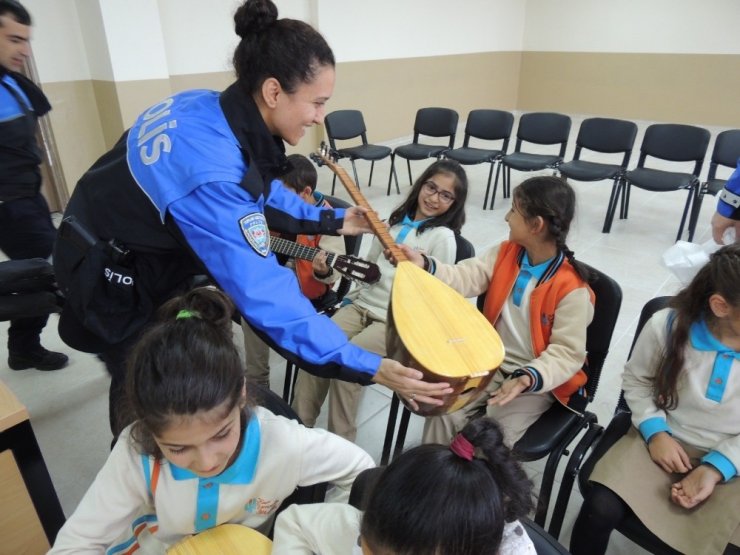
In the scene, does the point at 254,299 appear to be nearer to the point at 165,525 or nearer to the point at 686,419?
the point at 165,525

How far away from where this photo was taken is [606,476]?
124cm

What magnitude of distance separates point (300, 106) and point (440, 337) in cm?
66

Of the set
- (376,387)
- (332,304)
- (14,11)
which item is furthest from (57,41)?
(376,387)

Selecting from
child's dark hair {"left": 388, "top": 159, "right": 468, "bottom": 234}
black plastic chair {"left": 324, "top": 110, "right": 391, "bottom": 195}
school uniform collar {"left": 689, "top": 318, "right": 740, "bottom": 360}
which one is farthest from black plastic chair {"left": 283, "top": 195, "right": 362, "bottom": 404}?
black plastic chair {"left": 324, "top": 110, "right": 391, "bottom": 195}

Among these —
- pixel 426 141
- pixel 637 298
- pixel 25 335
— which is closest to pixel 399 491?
pixel 25 335

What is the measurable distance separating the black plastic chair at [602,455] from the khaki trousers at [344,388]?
71 centimetres

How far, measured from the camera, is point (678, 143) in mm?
4211

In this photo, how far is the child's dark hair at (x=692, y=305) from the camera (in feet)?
3.86

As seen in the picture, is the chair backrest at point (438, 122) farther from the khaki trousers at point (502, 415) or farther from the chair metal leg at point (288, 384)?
the khaki trousers at point (502, 415)

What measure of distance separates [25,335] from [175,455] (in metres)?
1.90

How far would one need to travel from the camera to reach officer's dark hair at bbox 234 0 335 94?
3.61 feet

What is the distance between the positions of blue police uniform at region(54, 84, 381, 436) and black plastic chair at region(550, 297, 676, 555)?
625 mm

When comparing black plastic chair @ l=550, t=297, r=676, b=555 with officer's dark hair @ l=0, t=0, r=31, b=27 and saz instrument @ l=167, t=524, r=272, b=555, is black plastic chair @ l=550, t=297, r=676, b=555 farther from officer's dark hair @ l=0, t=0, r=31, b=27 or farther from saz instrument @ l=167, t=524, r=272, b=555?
officer's dark hair @ l=0, t=0, r=31, b=27

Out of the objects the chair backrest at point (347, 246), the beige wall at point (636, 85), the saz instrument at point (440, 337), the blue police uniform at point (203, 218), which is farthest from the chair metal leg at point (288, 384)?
the beige wall at point (636, 85)
